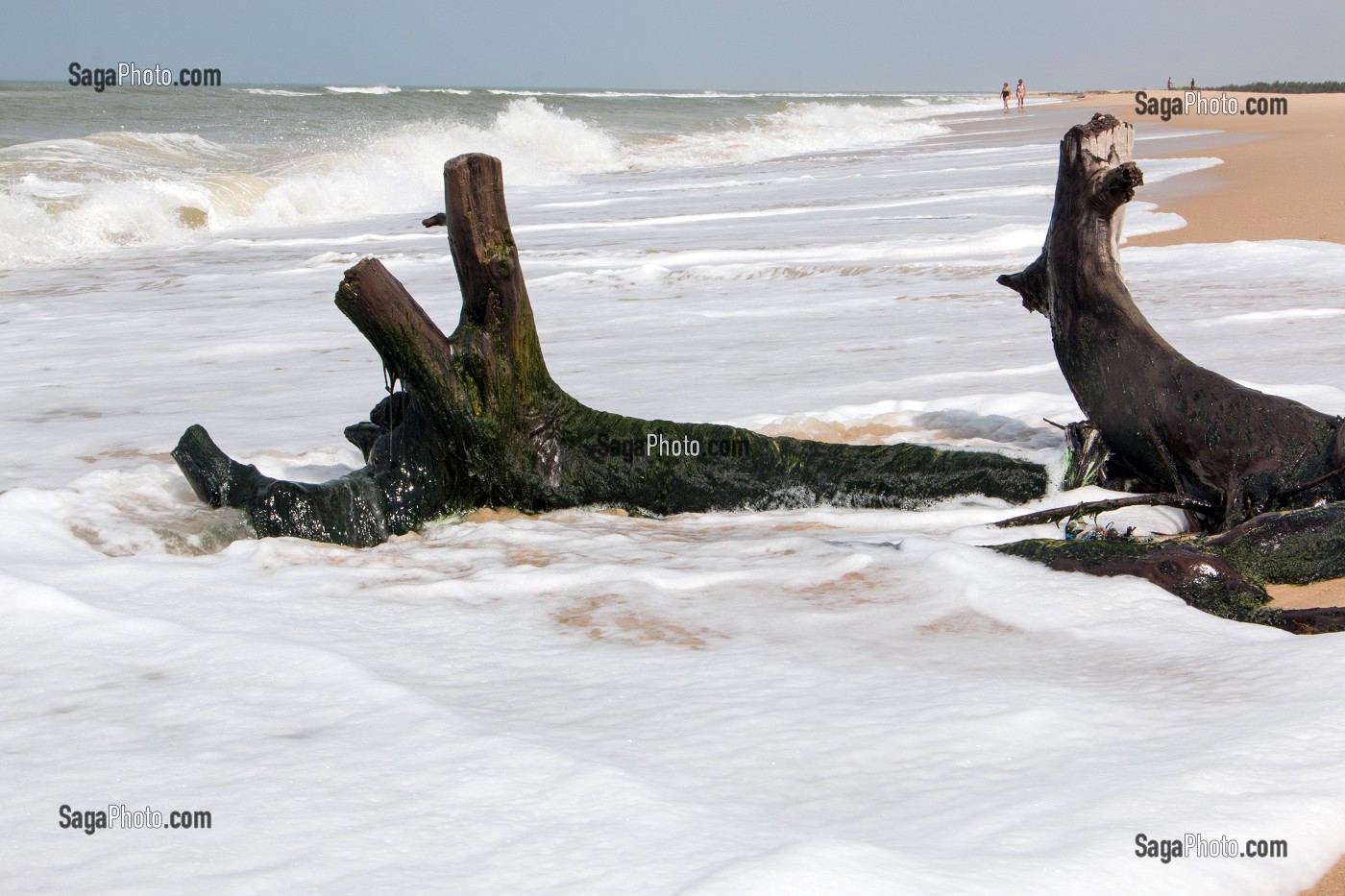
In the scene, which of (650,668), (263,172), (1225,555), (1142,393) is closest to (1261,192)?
(1142,393)

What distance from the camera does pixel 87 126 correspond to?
28.3 meters

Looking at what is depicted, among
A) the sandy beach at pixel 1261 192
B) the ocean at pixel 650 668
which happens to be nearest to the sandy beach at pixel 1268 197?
the sandy beach at pixel 1261 192

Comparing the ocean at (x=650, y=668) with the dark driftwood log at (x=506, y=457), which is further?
the dark driftwood log at (x=506, y=457)

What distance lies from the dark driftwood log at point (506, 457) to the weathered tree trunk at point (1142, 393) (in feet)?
1.19

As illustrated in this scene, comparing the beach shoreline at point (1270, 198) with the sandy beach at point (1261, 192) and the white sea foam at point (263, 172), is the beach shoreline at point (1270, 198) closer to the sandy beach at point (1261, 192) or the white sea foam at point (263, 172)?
the sandy beach at point (1261, 192)

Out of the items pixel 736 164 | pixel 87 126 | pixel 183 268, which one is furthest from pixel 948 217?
pixel 87 126

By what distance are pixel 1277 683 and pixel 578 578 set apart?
1733mm

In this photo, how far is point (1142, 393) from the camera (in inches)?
154

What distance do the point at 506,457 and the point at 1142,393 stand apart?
2.06 m

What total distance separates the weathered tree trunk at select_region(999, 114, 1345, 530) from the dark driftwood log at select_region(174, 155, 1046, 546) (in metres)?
0.36

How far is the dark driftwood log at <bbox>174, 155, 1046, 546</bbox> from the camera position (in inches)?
150

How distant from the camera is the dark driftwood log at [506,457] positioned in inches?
150

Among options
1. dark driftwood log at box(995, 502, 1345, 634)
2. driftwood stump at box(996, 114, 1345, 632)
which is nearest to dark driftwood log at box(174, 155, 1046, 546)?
driftwood stump at box(996, 114, 1345, 632)

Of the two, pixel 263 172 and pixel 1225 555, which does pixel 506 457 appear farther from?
pixel 263 172
